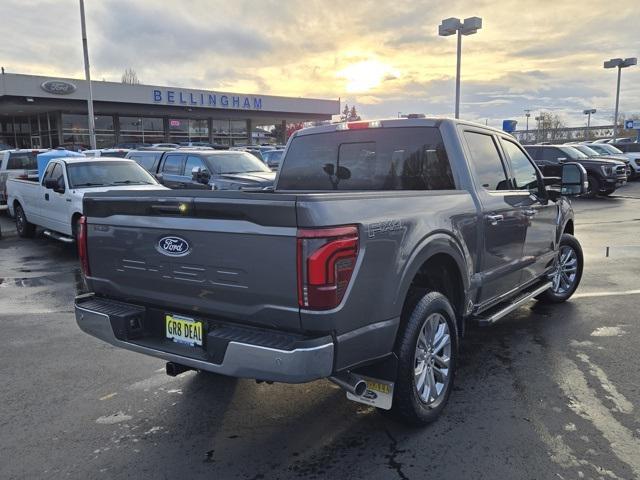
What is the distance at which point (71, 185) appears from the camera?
9.93 metres

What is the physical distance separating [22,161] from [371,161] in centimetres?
1469

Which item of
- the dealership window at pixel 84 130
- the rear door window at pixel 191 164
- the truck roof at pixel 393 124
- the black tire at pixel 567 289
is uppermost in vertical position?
the dealership window at pixel 84 130

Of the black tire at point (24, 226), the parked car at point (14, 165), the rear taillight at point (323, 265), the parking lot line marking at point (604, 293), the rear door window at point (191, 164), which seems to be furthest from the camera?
the parked car at point (14, 165)

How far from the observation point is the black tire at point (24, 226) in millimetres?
12117

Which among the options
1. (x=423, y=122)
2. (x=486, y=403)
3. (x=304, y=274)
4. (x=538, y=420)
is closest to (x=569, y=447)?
(x=538, y=420)

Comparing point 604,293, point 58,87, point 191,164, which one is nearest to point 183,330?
point 604,293

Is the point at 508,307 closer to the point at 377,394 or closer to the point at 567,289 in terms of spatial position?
the point at 377,394

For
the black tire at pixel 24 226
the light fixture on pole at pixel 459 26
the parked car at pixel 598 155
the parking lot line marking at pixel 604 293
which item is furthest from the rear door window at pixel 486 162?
the light fixture on pole at pixel 459 26

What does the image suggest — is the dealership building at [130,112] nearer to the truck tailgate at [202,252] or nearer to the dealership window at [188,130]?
the dealership window at [188,130]

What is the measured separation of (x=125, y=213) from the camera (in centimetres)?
345

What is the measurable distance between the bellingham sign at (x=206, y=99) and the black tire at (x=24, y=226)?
2883 centimetres

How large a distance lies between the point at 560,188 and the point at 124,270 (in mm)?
4595

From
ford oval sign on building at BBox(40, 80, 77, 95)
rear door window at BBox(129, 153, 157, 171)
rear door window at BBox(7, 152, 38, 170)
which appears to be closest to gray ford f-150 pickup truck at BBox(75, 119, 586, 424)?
rear door window at BBox(129, 153, 157, 171)

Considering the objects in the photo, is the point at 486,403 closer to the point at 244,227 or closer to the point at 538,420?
the point at 538,420
